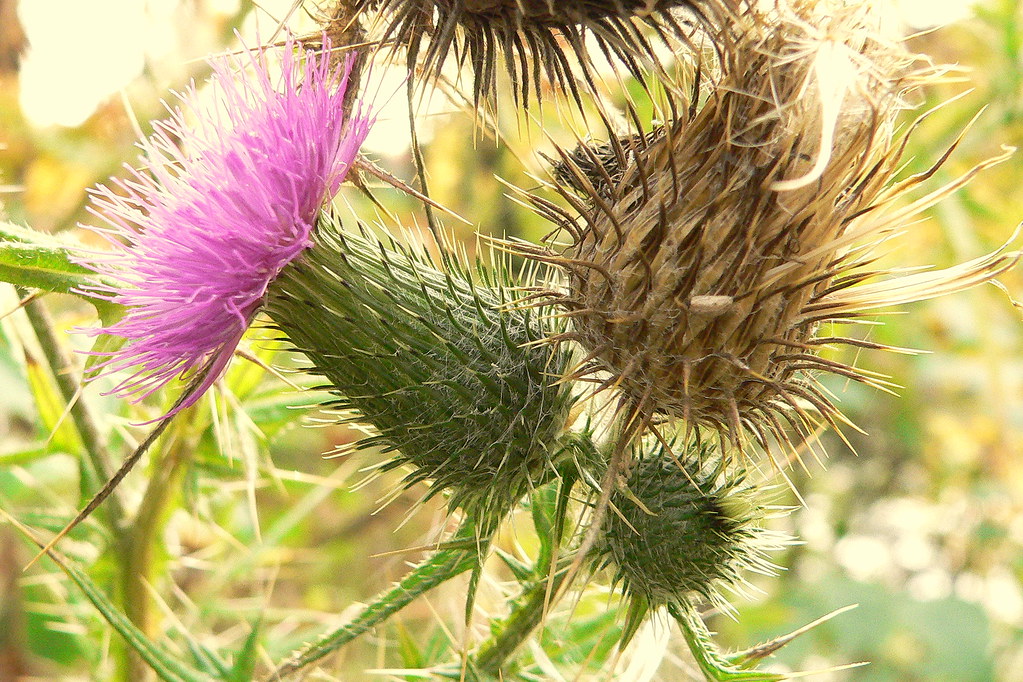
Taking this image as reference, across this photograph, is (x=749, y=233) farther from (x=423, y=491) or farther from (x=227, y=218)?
(x=423, y=491)

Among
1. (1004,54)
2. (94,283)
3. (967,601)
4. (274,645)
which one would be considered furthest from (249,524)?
(1004,54)

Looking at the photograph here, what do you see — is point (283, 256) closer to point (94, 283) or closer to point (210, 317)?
point (210, 317)

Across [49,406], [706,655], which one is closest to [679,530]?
[706,655]

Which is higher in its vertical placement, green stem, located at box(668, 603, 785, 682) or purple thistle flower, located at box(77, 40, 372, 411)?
purple thistle flower, located at box(77, 40, 372, 411)

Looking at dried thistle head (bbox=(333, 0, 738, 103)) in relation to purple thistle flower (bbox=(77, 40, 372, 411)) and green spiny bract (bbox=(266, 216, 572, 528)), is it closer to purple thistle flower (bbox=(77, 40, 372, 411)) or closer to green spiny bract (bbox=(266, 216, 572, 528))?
purple thistle flower (bbox=(77, 40, 372, 411))

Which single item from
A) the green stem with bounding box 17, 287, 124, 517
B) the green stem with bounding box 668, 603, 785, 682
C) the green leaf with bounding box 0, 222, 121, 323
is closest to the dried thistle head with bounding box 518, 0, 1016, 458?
the green stem with bounding box 668, 603, 785, 682

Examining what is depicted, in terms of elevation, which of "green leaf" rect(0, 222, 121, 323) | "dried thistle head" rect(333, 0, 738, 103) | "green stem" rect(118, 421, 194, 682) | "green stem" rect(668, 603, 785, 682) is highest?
"dried thistle head" rect(333, 0, 738, 103)
